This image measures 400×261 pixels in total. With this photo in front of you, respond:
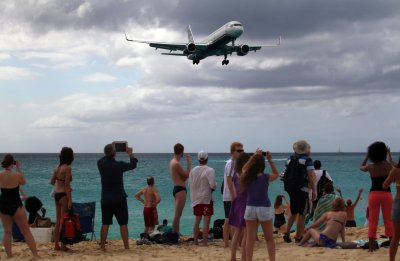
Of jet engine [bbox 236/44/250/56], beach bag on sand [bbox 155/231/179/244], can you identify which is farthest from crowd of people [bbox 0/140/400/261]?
jet engine [bbox 236/44/250/56]

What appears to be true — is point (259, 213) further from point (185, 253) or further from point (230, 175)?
point (185, 253)

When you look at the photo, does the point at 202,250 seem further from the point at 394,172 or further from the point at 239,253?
the point at 394,172

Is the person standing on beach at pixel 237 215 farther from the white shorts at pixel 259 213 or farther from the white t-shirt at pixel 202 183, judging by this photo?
the white t-shirt at pixel 202 183

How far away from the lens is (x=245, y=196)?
241 inches

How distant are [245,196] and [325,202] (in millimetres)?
2135

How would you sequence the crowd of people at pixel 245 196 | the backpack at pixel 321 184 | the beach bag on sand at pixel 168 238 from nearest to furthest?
1. the crowd of people at pixel 245 196
2. the beach bag on sand at pixel 168 238
3. the backpack at pixel 321 184

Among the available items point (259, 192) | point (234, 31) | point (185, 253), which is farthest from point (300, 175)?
point (234, 31)

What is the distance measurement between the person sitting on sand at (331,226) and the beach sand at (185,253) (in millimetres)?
187

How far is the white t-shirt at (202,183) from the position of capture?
7.67 metres

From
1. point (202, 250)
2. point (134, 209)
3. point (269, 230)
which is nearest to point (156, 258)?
point (202, 250)

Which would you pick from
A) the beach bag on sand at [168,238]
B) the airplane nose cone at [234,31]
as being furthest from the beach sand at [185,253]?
the airplane nose cone at [234,31]

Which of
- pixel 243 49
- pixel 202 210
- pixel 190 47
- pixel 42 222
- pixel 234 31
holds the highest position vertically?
pixel 234 31

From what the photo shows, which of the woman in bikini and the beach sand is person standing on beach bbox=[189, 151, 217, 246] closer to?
the beach sand

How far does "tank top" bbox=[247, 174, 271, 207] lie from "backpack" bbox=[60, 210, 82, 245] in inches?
116
